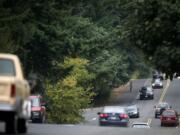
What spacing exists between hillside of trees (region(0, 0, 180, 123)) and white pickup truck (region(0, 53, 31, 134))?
47.0ft

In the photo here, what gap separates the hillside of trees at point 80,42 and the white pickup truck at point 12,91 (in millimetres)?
14322

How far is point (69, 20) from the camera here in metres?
53.7

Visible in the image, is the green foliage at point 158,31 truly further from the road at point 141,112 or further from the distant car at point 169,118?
the distant car at point 169,118

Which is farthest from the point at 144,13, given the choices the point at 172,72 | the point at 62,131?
the point at 62,131

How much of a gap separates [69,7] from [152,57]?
15978mm

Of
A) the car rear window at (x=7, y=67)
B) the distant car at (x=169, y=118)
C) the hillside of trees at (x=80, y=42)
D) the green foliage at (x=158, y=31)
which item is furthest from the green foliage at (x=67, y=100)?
the car rear window at (x=7, y=67)

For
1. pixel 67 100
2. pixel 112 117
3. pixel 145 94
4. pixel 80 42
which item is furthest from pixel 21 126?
pixel 145 94

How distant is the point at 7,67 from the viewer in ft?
58.4

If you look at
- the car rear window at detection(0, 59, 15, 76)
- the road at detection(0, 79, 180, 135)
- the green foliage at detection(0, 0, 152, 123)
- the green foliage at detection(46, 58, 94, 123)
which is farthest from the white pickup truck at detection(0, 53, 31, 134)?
the green foliage at detection(46, 58, 94, 123)

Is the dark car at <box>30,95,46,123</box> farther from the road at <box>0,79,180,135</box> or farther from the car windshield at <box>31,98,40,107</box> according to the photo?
the road at <box>0,79,180,135</box>

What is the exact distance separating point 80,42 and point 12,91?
38.5 metres

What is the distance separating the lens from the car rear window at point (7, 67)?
17.6 meters

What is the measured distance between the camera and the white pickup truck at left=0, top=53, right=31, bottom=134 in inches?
640

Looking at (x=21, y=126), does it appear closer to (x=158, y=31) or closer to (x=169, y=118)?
(x=158, y=31)
